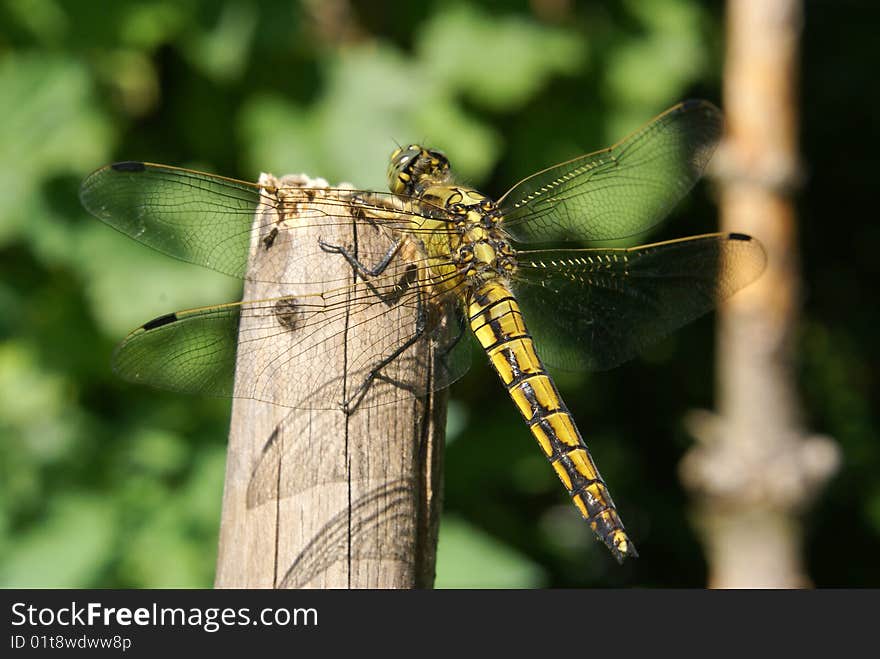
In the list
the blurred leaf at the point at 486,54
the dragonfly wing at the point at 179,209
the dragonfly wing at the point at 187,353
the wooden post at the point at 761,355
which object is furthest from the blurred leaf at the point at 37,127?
the wooden post at the point at 761,355

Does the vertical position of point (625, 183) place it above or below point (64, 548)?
above

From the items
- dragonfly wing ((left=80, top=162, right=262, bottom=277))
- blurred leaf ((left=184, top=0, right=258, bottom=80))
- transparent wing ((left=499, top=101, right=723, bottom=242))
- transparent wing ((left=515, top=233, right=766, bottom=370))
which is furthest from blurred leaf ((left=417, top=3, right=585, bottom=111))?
dragonfly wing ((left=80, top=162, right=262, bottom=277))

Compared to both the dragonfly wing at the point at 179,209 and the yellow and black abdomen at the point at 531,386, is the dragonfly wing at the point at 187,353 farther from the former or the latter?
the yellow and black abdomen at the point at 531,386

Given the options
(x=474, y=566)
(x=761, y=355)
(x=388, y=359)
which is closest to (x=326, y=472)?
(x=388, y=359)

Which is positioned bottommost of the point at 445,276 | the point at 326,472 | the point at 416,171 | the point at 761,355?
the point at 326,472

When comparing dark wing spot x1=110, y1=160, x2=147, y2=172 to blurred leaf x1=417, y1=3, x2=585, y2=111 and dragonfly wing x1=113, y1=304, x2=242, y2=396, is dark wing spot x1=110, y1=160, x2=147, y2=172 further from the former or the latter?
blurred leaf x1=417, y1=3, x2=585, y2=111

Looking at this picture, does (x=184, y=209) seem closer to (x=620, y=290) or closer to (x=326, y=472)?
(x=326, y=472)

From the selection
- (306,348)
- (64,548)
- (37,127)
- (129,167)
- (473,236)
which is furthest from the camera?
(37,127)

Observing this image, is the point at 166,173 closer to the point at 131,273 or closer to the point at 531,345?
the point at 531,345
